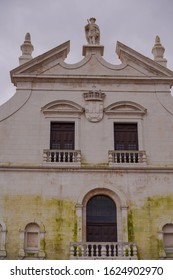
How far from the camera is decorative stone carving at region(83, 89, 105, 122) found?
771 inches

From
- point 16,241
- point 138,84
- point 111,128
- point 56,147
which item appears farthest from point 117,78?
point 16,241

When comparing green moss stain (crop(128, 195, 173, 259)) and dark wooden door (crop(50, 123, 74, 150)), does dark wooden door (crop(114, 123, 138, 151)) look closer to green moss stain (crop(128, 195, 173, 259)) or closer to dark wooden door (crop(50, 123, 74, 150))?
dark wooden door (crop(50, 123, 74, 150))

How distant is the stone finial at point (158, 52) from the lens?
68.6 feet

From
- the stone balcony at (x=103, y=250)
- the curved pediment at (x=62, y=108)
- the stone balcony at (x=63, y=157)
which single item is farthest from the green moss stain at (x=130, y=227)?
the curved pediment at (x=62, y=108)

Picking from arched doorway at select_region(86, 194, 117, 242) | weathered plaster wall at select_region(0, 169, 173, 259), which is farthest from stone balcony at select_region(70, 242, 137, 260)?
arched doorway at select_region(86, 194, 117, 242)

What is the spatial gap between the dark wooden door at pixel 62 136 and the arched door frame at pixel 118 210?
2.00 meters

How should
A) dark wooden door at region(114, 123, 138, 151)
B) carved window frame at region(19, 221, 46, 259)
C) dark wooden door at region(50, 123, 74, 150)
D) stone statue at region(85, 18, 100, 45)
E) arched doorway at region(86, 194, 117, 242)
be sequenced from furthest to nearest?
stone statue at region(85, 18, 100, 45) < dark wooden door at region(114, 123, 138, 151) < dark wooden door at region(50, 123, 74, 150) < arched doorway at region(86, 194, 117, 242) < carved window frame at region(19, 221, 46, 259)

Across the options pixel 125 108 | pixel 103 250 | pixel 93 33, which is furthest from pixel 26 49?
pixel 103 250

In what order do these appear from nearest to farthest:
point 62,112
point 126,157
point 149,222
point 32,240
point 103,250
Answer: point 103,250 < point 32,240 < point 149,222 < point 126,157 < point 62,112

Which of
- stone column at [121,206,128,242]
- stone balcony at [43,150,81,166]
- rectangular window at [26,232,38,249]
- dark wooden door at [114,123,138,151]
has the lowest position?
rectangular window at [26,232,38,249]

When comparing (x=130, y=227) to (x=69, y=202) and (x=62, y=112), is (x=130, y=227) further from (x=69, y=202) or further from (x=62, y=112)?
(x=62, y=112)

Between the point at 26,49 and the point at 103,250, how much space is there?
28.5 ft

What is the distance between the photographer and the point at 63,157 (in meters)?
18.8

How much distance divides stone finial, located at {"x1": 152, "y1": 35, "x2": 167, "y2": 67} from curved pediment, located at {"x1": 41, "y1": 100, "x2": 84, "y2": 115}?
3.90 metres
